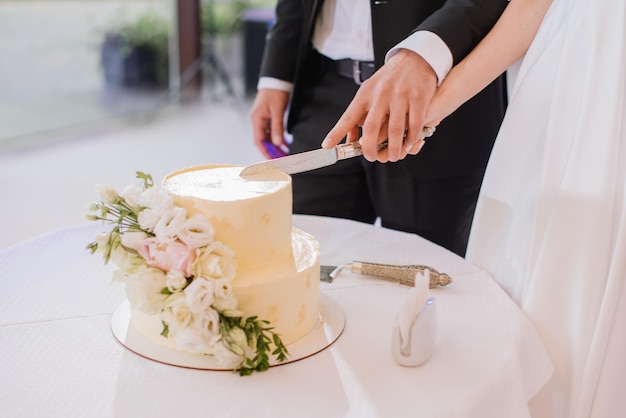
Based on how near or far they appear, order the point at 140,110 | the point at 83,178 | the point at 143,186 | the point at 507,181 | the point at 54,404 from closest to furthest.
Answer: the point at 54,404, the point at 143,186, the point at 507,181, the point at 83,178, the point at 140,110

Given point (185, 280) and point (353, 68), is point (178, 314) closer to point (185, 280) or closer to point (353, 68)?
point (185, 280)

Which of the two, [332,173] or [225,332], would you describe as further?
[332,173]

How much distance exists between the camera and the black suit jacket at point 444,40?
1537mm

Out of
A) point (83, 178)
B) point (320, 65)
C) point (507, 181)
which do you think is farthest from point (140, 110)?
point (507, 181)

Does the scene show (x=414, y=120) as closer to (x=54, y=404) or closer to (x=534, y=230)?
(x=534, y=230)

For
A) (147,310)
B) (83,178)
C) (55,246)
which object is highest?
(147,310)

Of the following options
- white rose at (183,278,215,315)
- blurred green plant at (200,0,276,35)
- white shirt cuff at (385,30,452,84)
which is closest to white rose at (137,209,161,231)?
white rose at (183,278,215,315)

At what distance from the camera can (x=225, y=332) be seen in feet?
3.38

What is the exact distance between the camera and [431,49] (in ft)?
4.71

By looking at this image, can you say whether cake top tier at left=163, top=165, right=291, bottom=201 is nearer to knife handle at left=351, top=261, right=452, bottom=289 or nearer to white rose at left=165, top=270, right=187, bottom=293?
white rose at left=165, top=270, right=187, bottom=293

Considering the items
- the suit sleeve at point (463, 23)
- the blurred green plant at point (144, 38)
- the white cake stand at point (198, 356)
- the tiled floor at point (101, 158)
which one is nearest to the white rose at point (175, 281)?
the white cake stand at point (198, 356)

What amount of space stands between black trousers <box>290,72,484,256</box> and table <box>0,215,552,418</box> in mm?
479

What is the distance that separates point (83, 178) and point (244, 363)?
3.92 m

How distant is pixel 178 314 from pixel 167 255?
8 centimetres
